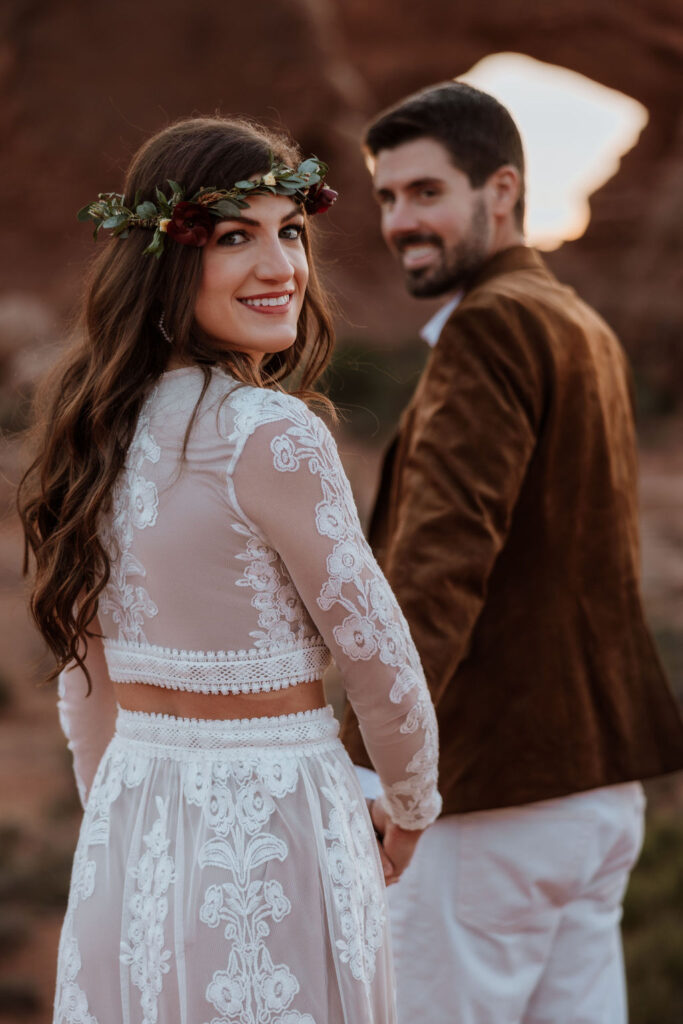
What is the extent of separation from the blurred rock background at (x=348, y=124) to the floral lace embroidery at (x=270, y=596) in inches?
280

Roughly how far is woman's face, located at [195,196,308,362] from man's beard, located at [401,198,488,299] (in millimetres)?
904

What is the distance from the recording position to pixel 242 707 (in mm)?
1650

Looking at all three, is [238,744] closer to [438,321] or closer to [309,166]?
[309,166]

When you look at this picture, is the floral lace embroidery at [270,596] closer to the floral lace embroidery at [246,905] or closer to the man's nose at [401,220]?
the floral lace embroidery at [246,905]

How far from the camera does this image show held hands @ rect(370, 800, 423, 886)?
186 centimetres

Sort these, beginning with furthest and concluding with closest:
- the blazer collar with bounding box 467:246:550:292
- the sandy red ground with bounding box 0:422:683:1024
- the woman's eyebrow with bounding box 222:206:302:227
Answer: the sandy red ground with bounding box 0:422:683:1024, the blazer collar with bounding box 467:246:550:292, the woman's eyebrow with bounding box 222:206:302:227

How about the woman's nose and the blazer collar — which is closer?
the woman's nose

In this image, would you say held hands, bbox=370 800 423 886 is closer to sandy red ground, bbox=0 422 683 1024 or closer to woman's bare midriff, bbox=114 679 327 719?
woman's bare midriff, bbox=114 679 327 719

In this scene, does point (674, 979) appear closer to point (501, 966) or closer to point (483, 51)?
point (501, 966)

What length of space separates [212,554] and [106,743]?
0.63 m

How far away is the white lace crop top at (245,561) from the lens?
1.56 meters

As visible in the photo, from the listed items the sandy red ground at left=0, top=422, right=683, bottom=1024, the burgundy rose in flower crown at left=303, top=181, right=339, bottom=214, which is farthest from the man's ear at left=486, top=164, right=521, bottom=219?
the burgundy rose in flower crown at left=303, top=181, right=339, bottom=214

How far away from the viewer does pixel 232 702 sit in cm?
165

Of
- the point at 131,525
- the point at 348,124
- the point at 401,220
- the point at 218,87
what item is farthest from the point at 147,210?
the point at 348,124
